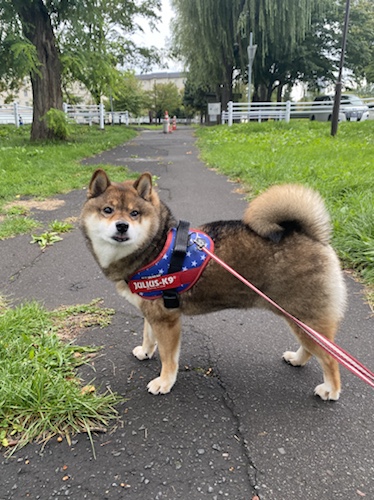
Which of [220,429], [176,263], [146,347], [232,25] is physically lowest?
[220,429]

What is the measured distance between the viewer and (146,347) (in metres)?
2.71

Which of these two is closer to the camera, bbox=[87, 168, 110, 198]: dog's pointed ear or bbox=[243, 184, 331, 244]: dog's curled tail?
bbox=[243, 184, 331, 244]: dog's curled tail

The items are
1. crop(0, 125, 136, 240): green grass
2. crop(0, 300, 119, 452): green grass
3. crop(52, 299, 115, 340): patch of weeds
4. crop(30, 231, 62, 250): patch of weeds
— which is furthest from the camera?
crop(0, 125, 136, 240): green grass

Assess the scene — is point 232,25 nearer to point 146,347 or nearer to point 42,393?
point 146,347

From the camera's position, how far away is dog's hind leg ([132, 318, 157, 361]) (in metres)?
2.68

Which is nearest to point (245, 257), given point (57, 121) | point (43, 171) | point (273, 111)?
point (43, 171)

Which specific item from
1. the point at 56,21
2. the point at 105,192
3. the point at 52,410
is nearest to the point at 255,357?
the point at 52,410

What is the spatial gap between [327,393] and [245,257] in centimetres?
102

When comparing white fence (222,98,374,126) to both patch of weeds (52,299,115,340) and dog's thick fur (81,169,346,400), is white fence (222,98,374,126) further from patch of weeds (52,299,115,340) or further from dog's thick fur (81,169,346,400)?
dog's thick fur (81,169,346,400)

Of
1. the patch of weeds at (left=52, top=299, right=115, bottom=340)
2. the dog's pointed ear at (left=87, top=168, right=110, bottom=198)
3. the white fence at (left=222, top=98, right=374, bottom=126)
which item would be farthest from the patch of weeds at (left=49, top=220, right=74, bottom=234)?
the white fence at (left=222, top=98, right=374, bottom=126)

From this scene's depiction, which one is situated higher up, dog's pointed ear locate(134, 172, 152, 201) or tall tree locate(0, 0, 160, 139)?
tall tree locate(0, 0, 160, 139)

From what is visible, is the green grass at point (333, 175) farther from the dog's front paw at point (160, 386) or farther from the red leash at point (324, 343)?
the dog's front paw at point (160, 386)

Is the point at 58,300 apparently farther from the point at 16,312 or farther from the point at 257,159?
the point at 257,159

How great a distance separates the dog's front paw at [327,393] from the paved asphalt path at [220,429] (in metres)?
0.04
